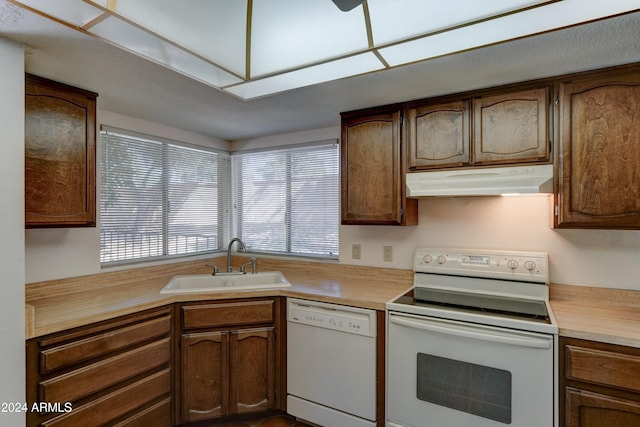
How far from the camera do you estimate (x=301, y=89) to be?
1.94 metres

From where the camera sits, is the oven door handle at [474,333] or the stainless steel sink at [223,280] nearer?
the oven door handle at [474,333]

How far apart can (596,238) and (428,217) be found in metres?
0.97

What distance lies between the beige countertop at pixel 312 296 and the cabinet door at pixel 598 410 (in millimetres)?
256

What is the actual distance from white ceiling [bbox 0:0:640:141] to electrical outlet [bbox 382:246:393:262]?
107 cm

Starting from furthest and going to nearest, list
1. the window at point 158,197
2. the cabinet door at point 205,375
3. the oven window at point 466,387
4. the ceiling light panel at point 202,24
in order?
the window at point 158,197 < the cabinet door at point 205,375 < the oven window at point 466,387 < the ceiling light panel at point 202,24

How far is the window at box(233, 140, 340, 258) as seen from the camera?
2.85 metres

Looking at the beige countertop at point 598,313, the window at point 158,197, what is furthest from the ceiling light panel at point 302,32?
the beige countertop at point 598,313

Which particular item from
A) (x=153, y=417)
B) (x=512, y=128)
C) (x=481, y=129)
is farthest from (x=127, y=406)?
(x=512, y=128)

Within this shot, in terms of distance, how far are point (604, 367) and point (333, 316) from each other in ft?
4.32

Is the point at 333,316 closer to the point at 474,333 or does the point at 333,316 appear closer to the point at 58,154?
the point at 474,333

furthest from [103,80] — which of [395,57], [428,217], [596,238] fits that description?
[596,238]

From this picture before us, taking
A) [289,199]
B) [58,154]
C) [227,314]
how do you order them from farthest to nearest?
[289,199] < [227,314] < [58,154]

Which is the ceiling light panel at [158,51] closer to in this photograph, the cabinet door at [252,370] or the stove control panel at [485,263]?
the cabinet door at [252,370]

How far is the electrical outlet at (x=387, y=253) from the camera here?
8.40 ft
